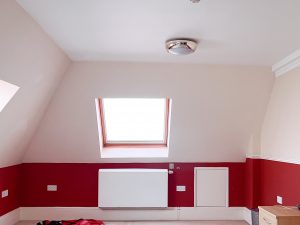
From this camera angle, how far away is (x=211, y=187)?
5023 mm

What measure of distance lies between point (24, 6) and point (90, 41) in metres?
0.96

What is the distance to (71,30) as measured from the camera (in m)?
2.87

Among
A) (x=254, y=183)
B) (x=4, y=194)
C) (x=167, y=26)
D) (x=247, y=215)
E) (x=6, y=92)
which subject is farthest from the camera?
(x=247, y=215)

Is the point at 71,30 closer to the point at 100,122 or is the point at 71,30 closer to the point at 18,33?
the point at 18,33

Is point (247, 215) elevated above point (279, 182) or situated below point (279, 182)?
below

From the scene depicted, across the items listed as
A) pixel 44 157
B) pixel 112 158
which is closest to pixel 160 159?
pixel 112 158

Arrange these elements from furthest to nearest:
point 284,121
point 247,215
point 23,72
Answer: point 247,215 → point 284,121 → point 23,72

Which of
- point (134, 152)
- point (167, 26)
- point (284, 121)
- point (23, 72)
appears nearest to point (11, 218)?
point (134, 152)

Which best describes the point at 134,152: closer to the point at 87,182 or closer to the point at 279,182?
the point at 87,182

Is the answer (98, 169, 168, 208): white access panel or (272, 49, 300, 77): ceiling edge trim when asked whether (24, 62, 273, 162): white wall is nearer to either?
(272, 49, 300, 77): ceiling edge trim

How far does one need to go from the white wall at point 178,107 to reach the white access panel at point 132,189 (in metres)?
0.29

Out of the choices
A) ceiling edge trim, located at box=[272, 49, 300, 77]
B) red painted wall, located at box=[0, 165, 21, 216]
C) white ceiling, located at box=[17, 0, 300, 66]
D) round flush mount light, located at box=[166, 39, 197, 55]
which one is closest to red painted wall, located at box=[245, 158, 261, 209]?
ceiling edge trim, located at box=[272, 49, 300, 77]

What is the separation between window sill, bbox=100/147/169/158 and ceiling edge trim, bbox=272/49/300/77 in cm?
214

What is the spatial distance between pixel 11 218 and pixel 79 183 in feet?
3.69
